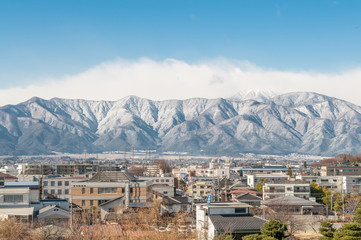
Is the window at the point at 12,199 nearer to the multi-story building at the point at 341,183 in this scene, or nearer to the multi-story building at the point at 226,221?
the multi-story building at the point at 226,221

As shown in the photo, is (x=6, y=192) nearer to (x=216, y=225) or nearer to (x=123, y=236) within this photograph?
(x=123, y=236)

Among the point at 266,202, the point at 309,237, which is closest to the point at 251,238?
the point at 309,237

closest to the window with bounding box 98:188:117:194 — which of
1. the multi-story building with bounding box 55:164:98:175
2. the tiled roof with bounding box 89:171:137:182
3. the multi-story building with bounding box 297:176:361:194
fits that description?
the tiled roof with bounding box 89:171:137:182

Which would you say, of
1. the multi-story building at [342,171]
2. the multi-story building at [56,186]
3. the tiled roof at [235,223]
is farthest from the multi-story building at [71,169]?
the tiled roof at [235,223]

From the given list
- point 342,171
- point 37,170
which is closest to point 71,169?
point 37,170

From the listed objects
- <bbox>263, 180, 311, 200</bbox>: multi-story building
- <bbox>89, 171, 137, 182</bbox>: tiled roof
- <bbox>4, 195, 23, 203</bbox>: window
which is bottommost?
<bbox>263, 180, 311, 200</bbox>: multi-story building

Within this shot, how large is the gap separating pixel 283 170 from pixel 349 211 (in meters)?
53.0

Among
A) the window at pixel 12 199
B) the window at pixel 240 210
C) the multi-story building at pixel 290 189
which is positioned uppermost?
the window at pixel 12 199

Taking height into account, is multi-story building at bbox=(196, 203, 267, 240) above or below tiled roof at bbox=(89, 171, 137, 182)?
below

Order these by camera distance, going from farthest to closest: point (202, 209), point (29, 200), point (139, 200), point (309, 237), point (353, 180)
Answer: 1. point (353, 180)
2. point (139, 200)
3. point (29, 200)
4. point (309, 237)
5. point (202, 209)

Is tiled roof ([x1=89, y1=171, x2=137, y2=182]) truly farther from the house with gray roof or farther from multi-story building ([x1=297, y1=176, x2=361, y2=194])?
multi-story building ([x1=297, y1=176, x2=361, y2=194])

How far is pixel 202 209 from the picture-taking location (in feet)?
94.6

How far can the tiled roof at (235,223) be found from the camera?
2633 centimetres

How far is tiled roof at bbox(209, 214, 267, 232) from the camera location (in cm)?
2633
